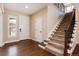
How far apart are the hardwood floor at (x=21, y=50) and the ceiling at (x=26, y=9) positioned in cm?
51

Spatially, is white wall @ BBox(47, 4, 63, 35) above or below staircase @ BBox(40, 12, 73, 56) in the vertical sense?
above

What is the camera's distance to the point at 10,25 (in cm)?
138

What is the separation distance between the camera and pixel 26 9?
139cm

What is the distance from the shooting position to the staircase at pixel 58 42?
4.35ft

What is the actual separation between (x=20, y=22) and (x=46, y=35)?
18.9 inches

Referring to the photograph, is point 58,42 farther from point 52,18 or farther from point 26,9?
point 26,9

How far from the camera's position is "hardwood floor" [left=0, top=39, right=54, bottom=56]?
1.35 metres

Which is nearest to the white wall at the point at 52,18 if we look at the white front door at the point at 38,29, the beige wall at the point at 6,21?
the white front door at the point at 38,29

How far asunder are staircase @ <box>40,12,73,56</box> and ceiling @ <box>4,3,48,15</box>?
0.44 metres

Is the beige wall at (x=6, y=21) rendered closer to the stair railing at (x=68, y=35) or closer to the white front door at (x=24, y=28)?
the white front door at (x=24, y=28)

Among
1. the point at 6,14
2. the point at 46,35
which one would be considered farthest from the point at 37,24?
the point at 6,14

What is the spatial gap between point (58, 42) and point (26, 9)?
0.73 metres

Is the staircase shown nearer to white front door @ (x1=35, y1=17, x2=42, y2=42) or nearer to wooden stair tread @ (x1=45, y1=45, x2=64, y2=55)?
wooden stair tread @ (x1=45, y1=45, x2=64, y2=55)

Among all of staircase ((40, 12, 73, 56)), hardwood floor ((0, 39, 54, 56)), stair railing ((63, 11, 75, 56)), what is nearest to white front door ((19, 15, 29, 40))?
hardwood floor ((0, 39, 54, 56))
